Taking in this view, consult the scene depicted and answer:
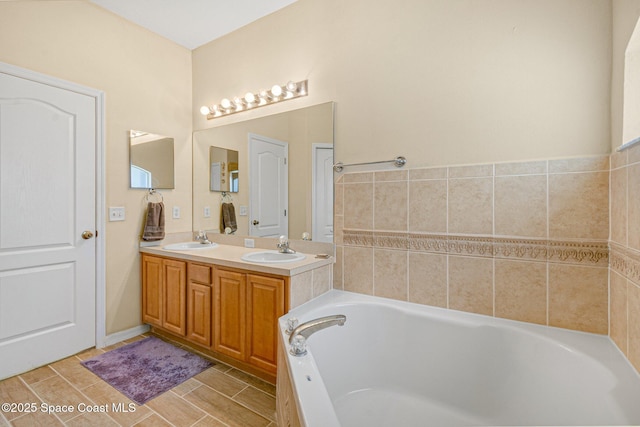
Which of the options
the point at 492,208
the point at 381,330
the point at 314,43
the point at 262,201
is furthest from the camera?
the point at 262,201

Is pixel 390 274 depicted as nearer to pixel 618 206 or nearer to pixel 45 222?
pixel 618 206

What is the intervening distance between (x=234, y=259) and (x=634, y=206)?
203 centimetres

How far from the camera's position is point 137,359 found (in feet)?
7.18

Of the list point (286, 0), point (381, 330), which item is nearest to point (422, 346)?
point (381, 330)

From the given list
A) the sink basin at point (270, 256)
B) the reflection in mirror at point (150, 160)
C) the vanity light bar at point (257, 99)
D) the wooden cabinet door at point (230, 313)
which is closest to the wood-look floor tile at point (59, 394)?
the wooden cabinet door at point (230, 313)

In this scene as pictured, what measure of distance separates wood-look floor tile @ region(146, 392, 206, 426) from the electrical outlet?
142 cm

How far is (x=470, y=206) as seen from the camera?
1.69 meters

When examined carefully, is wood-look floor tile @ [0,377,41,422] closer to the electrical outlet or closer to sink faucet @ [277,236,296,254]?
the electrical outlet

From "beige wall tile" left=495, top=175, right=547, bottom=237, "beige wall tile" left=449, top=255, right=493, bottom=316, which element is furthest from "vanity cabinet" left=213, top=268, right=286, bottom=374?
"beige wall tile" left=495, top=175, right=547, bottom=237

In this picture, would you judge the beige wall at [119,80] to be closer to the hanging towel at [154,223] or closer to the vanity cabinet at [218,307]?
the hanging towel at [154,223]

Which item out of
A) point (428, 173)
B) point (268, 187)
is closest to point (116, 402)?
point (268, 187)

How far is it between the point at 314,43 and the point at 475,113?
4.22ft

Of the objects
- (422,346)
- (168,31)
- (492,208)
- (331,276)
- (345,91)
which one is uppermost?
(168,31)

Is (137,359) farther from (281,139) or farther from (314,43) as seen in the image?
(314,43)
